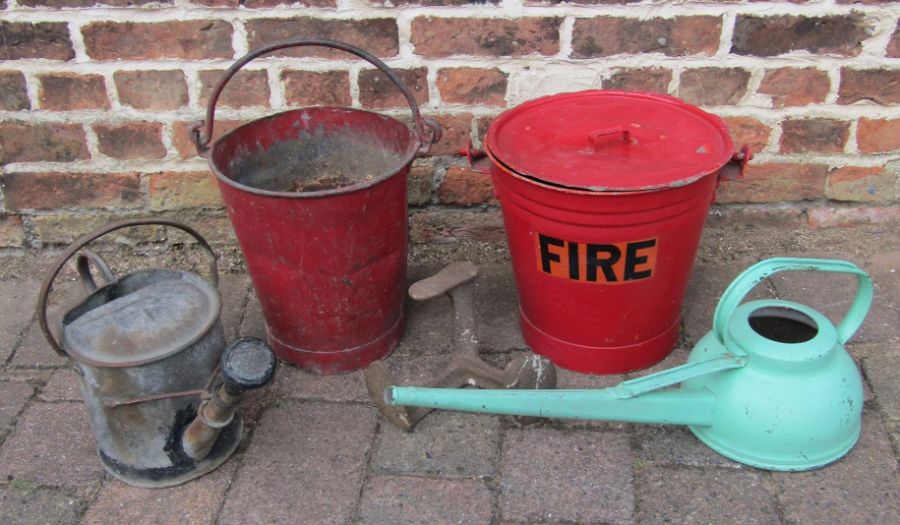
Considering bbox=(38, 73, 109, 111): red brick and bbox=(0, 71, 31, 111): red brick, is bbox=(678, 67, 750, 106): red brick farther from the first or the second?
bbox=(0, 71, 31, 111): red brick

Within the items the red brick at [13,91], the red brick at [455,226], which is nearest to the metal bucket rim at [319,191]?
the red brick at [455,226]

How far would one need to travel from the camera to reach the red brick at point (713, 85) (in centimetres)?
232

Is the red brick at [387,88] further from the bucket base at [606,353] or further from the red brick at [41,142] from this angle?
the red brick at [41,142]

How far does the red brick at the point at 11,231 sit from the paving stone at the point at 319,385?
103 cm

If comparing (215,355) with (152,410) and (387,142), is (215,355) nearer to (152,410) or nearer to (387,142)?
(152,410)

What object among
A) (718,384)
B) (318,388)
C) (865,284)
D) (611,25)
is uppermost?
(611,25)

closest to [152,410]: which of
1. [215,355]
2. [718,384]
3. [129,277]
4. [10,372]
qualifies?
[215,355]

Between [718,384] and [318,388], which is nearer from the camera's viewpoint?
[718,384]

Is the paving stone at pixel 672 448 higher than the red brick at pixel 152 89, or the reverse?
the red brick at pixel 152 89

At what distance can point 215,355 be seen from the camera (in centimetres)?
188

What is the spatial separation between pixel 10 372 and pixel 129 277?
0.55m

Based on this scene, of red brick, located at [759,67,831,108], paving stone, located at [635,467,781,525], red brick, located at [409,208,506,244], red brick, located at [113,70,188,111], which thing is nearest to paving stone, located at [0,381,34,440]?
red brick, located at [113,70,188,111]

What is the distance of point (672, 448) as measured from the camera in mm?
1937

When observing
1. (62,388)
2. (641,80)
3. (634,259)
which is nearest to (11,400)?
(62,388)
